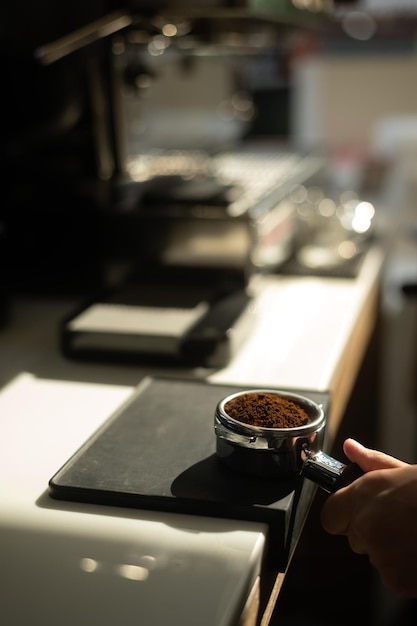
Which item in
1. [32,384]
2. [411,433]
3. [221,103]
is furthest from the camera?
[221,103]

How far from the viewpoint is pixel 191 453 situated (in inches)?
35.5

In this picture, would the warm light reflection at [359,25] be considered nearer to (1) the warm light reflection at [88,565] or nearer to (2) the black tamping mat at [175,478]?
(2) the black tamping mat at [175,478]

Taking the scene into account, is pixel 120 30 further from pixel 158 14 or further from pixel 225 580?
pixel 225 580

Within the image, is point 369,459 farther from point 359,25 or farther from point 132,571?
point 359,25

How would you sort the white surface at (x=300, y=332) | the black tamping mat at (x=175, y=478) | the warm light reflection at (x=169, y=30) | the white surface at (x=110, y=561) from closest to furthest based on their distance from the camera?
the white surface at (x=110, y=561) → the black tamping mat at (x=175, y=478) → the white surface at (x=300, y=332) → the warm light reflection at (x=169, y=30)

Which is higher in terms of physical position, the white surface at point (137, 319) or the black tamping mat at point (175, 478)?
the white surface at point (137, 319)

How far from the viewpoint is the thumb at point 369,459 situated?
83 centimetres

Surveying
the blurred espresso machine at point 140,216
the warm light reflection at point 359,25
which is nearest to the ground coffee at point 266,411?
the blurred espresso machine at point 140,216

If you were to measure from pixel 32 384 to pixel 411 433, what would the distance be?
46.1 inches

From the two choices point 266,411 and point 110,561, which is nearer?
point 110,561

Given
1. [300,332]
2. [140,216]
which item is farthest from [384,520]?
[140,216]

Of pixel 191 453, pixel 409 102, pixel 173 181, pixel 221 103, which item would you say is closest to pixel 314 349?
pixel 191 453

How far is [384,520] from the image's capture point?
766mm

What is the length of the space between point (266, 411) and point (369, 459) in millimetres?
118
